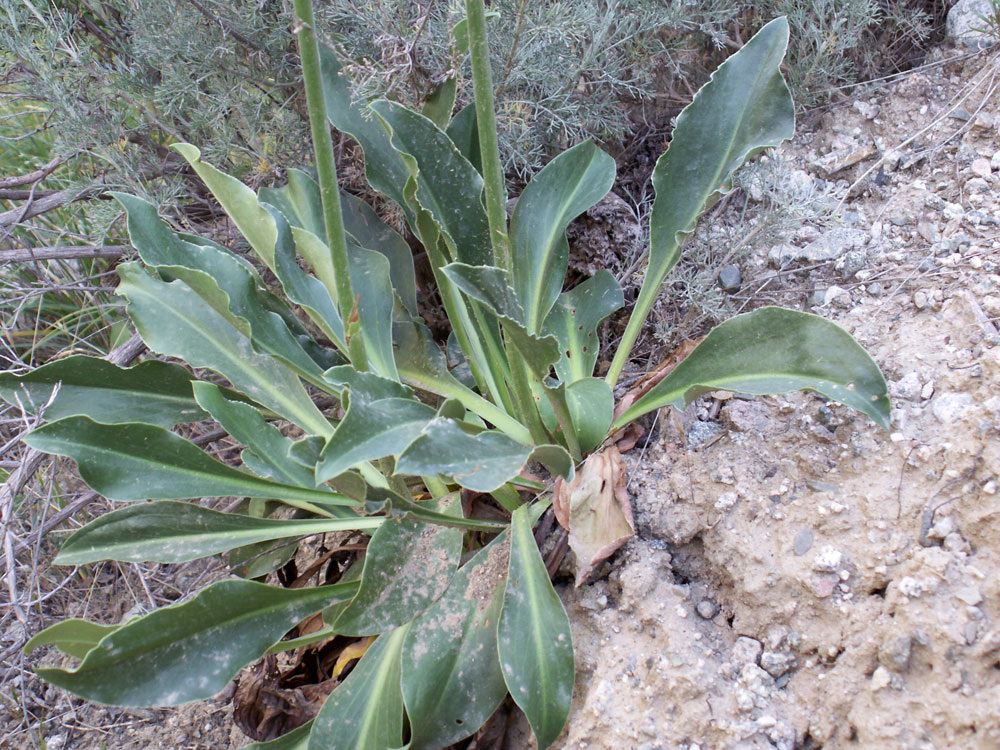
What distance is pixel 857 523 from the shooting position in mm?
1213

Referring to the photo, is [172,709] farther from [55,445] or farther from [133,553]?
[55,445]

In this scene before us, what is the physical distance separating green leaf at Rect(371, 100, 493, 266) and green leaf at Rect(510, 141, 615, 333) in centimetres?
9

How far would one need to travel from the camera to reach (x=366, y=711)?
4.27 ft

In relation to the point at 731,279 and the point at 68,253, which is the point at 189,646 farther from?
the point at 731,279

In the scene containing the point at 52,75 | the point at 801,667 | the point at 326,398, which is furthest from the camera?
the point at 326,398

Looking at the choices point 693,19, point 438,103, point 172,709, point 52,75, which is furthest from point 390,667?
point 693,19

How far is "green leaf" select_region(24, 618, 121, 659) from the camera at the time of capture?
47.9 inches

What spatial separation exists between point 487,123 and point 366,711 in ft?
3.18

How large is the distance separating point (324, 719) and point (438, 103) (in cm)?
118

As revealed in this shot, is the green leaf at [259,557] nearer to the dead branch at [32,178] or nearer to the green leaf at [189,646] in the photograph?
the green leaf at [189,646]

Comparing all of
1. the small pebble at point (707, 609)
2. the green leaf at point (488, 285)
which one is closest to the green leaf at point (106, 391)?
the green leaf at point (488, 285)

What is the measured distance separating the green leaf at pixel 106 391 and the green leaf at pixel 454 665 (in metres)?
0.65

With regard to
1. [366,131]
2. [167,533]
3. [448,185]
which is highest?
[366,131]

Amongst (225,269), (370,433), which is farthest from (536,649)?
(225,269)
